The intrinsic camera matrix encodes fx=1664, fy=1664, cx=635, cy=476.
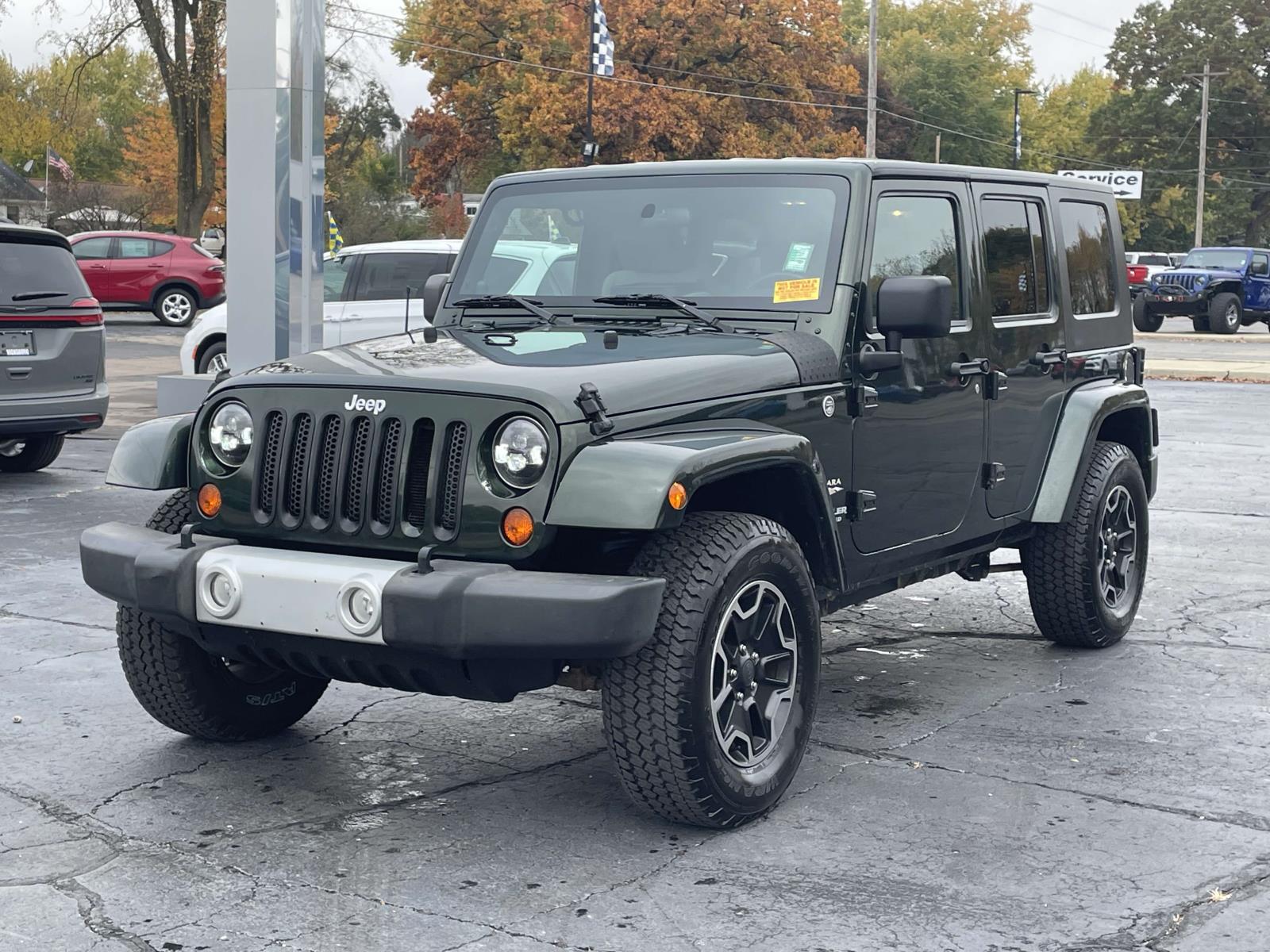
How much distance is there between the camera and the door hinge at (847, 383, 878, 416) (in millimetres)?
5215

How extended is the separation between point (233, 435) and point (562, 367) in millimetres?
945

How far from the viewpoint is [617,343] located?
4898 mm

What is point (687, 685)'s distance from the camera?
4.20 m

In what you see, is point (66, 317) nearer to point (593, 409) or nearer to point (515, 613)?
point (593, 409)

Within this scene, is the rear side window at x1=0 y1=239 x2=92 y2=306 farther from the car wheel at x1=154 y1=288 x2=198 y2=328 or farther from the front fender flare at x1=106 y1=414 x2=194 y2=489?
the car wheel at x1=154 y1=288 x2=198 y2=328

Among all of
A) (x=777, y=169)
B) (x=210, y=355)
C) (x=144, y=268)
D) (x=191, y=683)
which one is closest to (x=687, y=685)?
(x=191, y=683)

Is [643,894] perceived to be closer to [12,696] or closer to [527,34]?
[12,696]

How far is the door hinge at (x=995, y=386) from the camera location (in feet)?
19.7

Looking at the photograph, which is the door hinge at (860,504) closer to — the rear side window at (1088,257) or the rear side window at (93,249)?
the rear side window at (1088,257)

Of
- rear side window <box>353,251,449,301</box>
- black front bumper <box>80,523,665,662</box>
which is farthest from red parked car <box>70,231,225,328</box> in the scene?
black front bumper <box>80,523,665,662</box>

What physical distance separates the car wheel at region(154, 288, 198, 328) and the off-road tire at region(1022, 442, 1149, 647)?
2580cm

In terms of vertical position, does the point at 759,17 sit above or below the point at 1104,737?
above

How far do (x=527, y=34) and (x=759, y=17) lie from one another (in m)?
8.01

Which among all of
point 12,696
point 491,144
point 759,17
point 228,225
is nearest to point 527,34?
point 491,144
